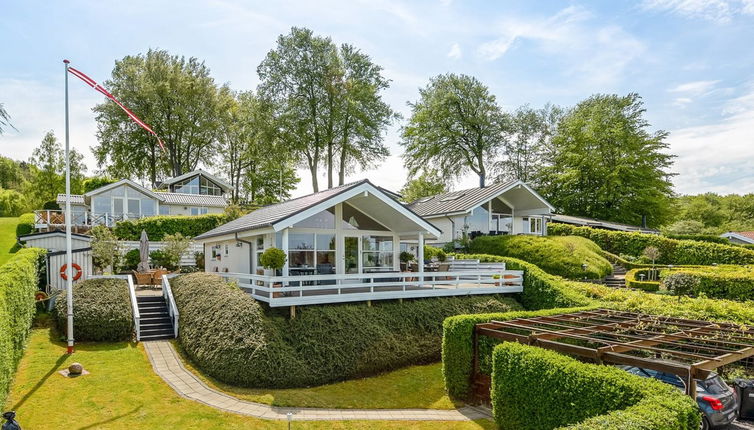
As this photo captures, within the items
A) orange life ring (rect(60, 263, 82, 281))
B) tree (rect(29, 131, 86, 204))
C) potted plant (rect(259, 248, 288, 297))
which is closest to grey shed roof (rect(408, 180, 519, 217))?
potted plant (rect(259, 248, 288, 297))

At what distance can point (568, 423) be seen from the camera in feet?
25.1

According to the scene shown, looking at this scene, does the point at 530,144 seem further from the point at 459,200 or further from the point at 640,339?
the point at 640,339

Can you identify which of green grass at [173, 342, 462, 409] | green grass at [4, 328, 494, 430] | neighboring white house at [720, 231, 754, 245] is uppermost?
neighboring white house at [720, 231, 754, 245]

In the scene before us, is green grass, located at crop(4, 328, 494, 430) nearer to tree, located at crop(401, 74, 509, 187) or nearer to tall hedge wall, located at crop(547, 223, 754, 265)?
tall hedge wall, located at crop(547, 223, 754, 265)

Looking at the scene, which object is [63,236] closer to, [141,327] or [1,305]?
[141,327]

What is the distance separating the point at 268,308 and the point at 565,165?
38917mm

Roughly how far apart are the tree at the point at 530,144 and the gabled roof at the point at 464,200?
763 inches

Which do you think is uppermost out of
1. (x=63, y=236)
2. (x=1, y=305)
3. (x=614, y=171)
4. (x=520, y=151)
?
(x=520, y=151)

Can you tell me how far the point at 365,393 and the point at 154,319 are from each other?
8.82 m

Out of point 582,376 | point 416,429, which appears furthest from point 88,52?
point 582,376

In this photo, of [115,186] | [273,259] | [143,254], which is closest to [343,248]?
[273,259]

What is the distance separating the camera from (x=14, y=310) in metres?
10.3

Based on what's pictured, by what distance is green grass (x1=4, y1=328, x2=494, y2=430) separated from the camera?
357 inches

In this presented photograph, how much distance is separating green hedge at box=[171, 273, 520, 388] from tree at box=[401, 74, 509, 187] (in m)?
30.6
